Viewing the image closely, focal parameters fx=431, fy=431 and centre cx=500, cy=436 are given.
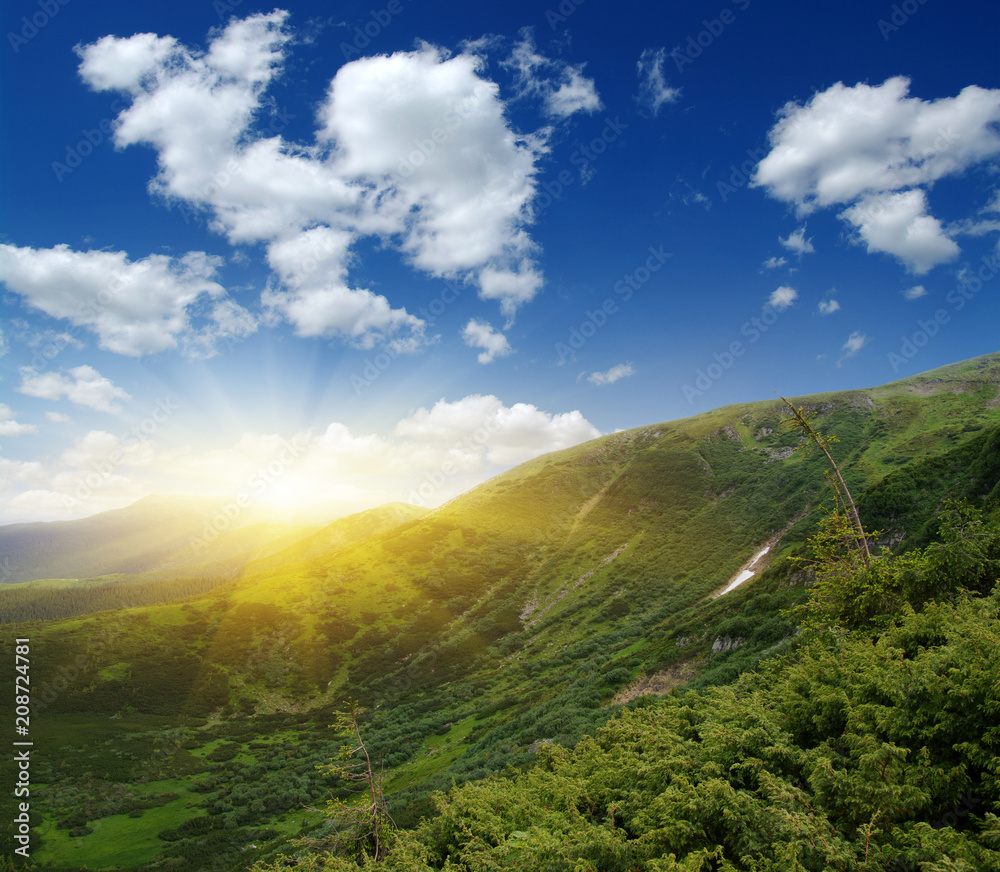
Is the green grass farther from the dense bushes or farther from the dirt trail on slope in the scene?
the dirt trail on slope

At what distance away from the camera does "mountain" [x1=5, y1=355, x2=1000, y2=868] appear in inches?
1608

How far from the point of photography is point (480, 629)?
90.7m

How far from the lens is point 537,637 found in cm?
8338

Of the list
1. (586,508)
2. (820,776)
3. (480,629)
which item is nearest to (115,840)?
(480,629)

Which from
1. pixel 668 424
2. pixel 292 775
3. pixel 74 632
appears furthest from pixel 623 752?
pixel 668 424

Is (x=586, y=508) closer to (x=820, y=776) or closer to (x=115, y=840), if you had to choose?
(x=115, y=840)

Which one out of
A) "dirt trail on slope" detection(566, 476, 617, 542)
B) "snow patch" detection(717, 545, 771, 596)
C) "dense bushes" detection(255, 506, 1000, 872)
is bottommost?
"snow patch" detection(717, 545, 771, 596)

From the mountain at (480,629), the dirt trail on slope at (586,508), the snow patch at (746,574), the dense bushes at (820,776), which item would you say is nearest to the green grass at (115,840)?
the mountain at (480,629)

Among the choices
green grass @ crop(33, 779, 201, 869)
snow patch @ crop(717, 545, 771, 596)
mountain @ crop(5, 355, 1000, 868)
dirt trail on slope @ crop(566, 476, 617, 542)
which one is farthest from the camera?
dirt trail on slope @ crop(566, 476, 617, 542)

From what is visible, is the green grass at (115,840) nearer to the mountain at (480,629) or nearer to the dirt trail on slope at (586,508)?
the mountain at (480,629)

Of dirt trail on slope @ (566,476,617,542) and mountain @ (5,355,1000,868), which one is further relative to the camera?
dirt trail on slope @ (566,476,617,542)

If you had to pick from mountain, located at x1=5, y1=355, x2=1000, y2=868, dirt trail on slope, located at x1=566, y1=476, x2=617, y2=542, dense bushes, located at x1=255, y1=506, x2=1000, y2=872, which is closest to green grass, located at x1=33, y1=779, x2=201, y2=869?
mountain, located at x1=5, y1=355, x2=1000, y2=868

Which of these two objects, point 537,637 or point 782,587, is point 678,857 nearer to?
point 782,587

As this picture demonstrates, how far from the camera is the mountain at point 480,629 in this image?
134ft
